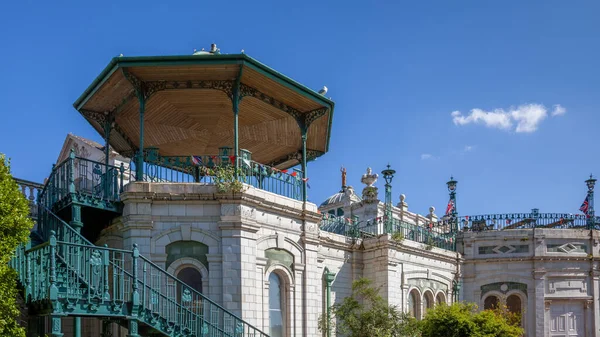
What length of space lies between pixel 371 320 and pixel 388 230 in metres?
5.58

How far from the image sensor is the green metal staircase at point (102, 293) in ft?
46.0

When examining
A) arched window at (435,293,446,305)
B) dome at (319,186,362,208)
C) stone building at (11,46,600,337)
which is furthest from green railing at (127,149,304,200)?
dome at (319,186,362,208)

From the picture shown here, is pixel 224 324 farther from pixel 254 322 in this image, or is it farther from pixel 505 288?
pixel 505 288

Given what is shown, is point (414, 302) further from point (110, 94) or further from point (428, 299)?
point (110, 94)

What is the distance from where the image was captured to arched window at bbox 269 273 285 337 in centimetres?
1959

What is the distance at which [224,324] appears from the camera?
57.4 feet

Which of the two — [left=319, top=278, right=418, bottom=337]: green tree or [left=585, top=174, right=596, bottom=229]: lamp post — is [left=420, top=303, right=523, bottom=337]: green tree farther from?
[left=585, top=174, right=596, bottom=229]: lamp post

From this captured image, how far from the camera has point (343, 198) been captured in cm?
4584

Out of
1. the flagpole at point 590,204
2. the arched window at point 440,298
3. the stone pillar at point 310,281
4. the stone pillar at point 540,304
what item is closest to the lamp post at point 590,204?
the flagpole at point 590,204

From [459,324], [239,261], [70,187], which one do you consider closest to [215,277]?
[239,261]

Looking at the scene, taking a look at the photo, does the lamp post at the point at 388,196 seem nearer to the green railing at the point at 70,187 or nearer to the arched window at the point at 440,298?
the arched window at the point at 440,298

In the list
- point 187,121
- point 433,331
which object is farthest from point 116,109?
point 433,331

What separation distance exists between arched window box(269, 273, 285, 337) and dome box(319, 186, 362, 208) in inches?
984

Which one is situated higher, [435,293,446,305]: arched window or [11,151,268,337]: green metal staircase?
[11,151,268,337]: green metal staircase
